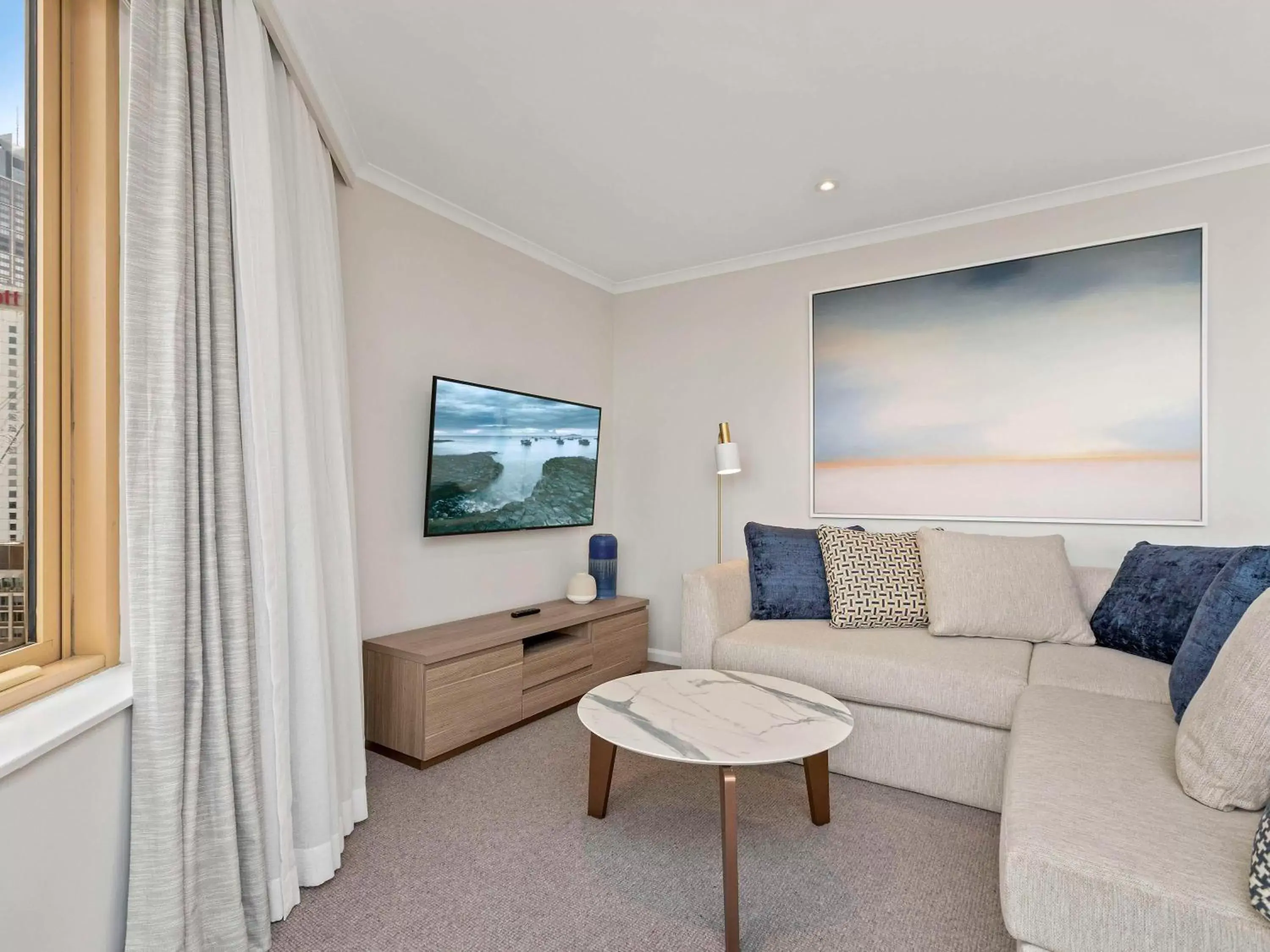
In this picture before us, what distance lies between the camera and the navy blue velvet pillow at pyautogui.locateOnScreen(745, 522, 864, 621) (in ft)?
10.2

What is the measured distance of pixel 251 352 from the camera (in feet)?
5.70

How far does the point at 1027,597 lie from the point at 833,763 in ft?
3.47

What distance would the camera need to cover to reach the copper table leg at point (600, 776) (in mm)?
2219

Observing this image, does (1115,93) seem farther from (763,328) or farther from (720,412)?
(720,412)

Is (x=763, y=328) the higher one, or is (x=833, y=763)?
(x=763, y=328)

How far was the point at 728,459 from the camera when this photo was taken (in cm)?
372

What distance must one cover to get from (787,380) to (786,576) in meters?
1.27

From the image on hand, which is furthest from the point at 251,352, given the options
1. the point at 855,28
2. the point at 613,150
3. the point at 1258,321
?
the point at 1258,321

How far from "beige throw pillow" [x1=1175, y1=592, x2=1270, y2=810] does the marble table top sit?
0.75 meters

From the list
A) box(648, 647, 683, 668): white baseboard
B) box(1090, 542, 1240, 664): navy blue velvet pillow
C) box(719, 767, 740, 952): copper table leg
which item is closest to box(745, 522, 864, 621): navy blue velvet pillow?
box(1090, 542, 1240, 664): navy blue velvet pillow

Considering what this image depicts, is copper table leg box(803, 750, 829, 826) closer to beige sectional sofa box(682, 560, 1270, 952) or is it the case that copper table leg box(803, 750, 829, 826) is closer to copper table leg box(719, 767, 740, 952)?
beige sectional sofa box(682, 560, 1270, 952)

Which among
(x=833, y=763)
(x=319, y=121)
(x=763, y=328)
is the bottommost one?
(x=833, y=763)

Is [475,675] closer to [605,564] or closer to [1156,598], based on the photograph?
[605,564]

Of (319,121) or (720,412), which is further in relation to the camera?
(720,412)
